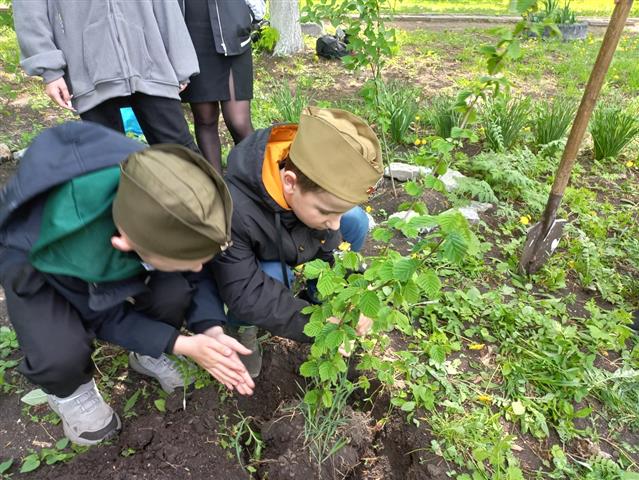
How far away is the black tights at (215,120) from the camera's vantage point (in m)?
2.56

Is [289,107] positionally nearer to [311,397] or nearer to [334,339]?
[311,397]

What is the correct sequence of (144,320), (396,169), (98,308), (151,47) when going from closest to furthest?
(98,308), (144,320), (151,47), (396,169)

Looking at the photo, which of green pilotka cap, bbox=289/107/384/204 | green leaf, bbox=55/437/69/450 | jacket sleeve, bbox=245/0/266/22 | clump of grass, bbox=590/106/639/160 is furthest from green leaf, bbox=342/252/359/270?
clump of grass, bbox=590/106/639/160

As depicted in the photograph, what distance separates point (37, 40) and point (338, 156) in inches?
55.7

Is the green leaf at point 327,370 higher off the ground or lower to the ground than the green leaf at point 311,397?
higher

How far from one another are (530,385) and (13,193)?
1.90m

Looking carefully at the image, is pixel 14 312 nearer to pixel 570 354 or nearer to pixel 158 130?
pixel 158 130

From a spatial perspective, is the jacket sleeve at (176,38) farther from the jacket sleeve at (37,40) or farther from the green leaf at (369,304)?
the green leaf at (369,304)

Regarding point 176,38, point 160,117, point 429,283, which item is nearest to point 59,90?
point 160,117

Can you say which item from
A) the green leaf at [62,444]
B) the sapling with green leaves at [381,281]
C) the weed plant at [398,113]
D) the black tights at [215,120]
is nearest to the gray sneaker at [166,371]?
the green leaf at [62,444]

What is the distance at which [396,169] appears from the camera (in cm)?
319

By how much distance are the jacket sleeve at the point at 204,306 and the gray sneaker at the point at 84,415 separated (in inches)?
15.4

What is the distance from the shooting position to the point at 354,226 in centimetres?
203

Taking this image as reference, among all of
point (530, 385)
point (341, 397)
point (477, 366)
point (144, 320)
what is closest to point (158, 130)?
point (144, 320)
